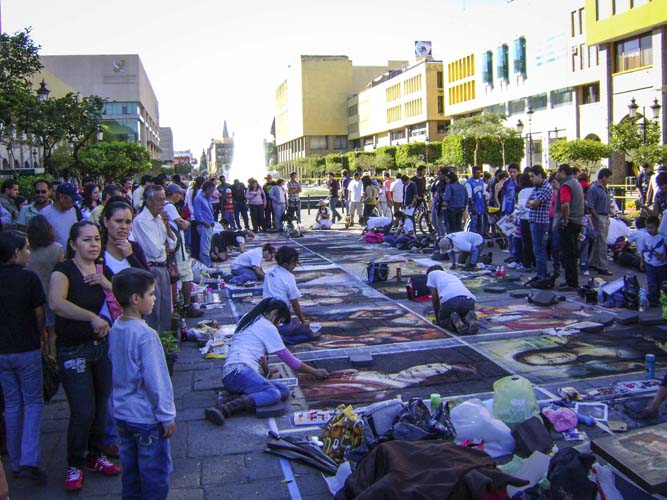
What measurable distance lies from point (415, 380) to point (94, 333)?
334 centimetres

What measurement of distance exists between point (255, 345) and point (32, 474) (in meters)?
2.21

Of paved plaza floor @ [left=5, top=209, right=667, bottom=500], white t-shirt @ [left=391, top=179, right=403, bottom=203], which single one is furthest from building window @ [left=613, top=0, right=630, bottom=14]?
paved plaza floor @ [left=5, top=209, right=667, bottom=500]

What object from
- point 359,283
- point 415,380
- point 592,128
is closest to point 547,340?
point 415,380

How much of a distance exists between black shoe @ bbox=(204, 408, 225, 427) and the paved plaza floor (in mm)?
60

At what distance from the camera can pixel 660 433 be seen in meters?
4.07

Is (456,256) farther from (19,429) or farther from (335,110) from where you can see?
(335,110)

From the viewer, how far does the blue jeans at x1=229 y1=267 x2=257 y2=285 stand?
42.2 ft

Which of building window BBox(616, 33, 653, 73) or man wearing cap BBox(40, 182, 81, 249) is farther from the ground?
building window BBox(616, 33, 653, 73)

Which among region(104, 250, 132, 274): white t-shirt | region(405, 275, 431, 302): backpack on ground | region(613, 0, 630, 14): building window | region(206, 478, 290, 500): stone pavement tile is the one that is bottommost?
region(206, 478, 290, 500): stone pavement tile

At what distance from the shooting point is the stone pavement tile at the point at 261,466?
16.1ft

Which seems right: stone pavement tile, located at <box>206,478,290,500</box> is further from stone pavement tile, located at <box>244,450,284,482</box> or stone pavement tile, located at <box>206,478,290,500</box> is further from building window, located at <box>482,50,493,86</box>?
building window, located at <box>482,50,493,86</box>

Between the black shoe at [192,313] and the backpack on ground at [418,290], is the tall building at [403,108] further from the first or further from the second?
the black shoe at [192,313]

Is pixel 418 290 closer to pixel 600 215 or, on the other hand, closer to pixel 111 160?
pixel 600 215

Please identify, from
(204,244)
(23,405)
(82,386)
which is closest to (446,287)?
(82,386)
